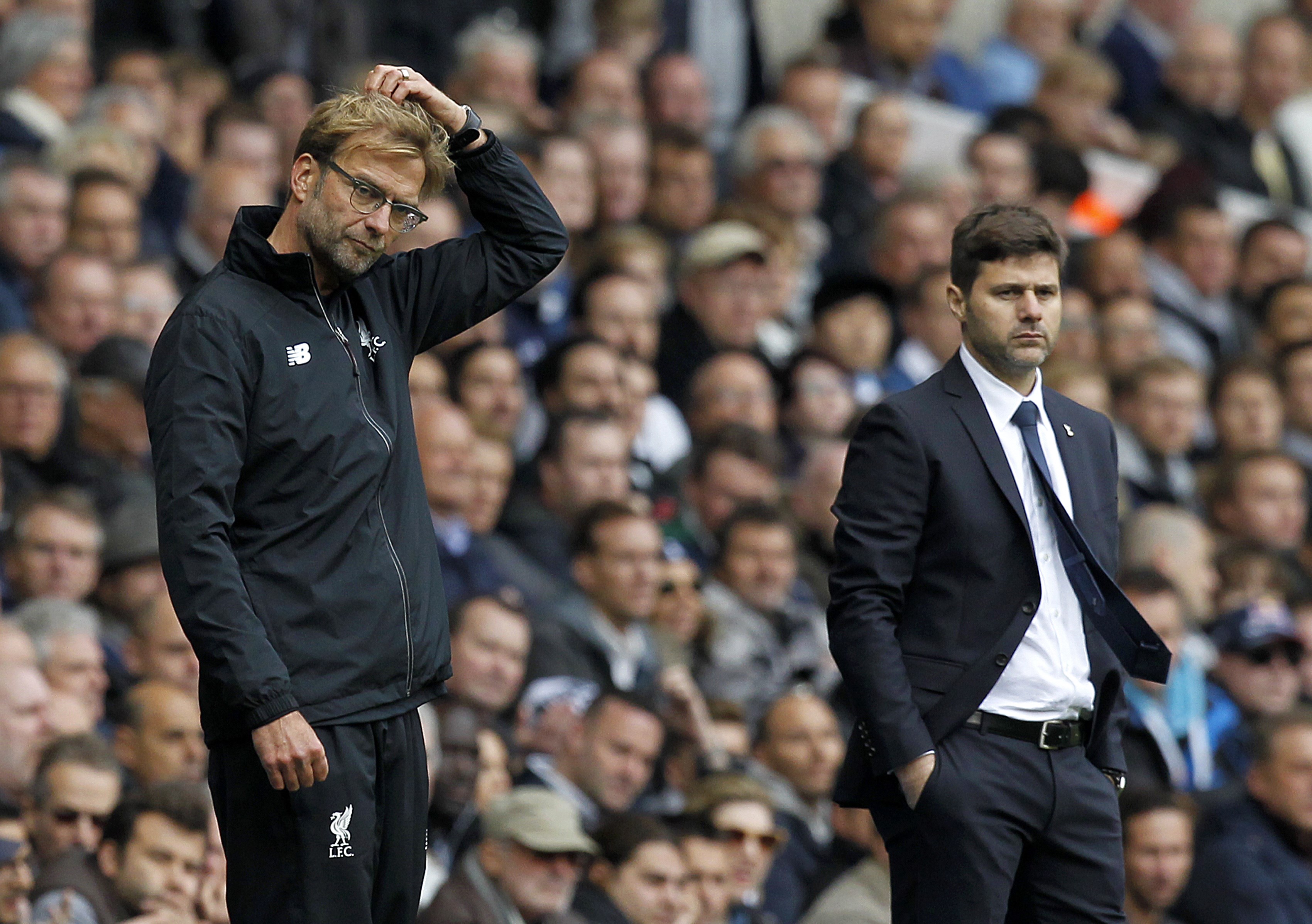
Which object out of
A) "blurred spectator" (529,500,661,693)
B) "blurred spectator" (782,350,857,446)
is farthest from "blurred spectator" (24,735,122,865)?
"blurred spectator" (782,350,857,446)

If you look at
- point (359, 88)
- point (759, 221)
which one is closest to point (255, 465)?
point (359, 88)

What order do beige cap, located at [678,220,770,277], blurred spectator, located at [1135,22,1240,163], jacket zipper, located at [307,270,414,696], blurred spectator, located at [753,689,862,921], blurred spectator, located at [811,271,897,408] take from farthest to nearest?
blurred spectator, located at [1135,22,1240,163] < blurred spectator, located at [811,271,897,408] < beige cap, located at [678,220,770,277] < blurred spectator, located at [753,689,862,921] < jacket zipper, located at [307,270,414,696]

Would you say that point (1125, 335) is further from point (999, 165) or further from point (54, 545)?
point (54, 545)

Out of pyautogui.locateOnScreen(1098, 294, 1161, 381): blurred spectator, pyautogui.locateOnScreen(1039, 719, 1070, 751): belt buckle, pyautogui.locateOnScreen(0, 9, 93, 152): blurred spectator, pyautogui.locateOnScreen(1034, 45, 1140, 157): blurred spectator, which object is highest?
pyautogui.locateOnScreen(1034, 45, 1140, 157): blurred spectator

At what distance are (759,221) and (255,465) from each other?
735 cm

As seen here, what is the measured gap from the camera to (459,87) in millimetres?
11398

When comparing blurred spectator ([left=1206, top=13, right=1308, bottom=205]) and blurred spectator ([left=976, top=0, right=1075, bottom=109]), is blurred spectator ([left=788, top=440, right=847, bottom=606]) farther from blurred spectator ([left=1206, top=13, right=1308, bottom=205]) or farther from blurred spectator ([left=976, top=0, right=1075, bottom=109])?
blurred spectator ([left=1206, top=13, right=1308, bottom=205])

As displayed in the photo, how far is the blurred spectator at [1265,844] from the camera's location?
8.05 m

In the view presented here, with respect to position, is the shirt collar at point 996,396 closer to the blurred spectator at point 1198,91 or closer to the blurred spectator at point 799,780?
the blurred spectator at point 799,780

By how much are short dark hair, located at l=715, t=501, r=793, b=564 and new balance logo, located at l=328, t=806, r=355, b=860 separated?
5.06 meters

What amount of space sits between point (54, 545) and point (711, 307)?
13.2ft

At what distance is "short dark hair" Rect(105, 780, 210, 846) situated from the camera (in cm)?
639

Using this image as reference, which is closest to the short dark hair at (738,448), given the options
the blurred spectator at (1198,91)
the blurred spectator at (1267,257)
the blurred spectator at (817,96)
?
the blurred spectator at (817,96)

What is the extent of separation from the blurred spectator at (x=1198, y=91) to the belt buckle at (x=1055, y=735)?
401 inches
